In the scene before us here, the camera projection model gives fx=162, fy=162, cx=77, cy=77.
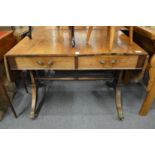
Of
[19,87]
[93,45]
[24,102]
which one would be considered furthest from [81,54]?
[19,87]

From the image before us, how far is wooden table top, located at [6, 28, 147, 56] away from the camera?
1.18 meters

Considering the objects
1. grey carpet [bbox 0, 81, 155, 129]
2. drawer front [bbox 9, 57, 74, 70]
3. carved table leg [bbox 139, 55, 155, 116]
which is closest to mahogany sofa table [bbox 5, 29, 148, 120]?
drawer front [bbox 9, 57, 74, 70]

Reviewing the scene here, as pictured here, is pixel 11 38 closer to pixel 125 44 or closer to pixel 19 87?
pixel 19 87

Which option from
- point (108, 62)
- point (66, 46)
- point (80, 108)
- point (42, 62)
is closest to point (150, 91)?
point (108, 62)

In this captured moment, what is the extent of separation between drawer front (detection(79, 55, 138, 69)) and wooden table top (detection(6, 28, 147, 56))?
1.5 inches

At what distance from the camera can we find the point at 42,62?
3.92 ft

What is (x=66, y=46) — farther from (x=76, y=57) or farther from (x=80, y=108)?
(x=80, y=108)

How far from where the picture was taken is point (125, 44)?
132 centimetres

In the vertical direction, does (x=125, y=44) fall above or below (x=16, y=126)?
above

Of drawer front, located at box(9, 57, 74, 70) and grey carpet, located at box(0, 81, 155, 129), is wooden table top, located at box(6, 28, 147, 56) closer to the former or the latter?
drawer front, located at box(9, 57, 74, 70)

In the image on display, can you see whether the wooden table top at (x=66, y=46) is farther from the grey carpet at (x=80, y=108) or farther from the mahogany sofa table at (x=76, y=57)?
the grey carpet at (x=80, y=108)

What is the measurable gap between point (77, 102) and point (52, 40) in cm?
76

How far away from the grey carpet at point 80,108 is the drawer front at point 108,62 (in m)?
0.62

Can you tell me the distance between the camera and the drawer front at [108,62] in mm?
1184
